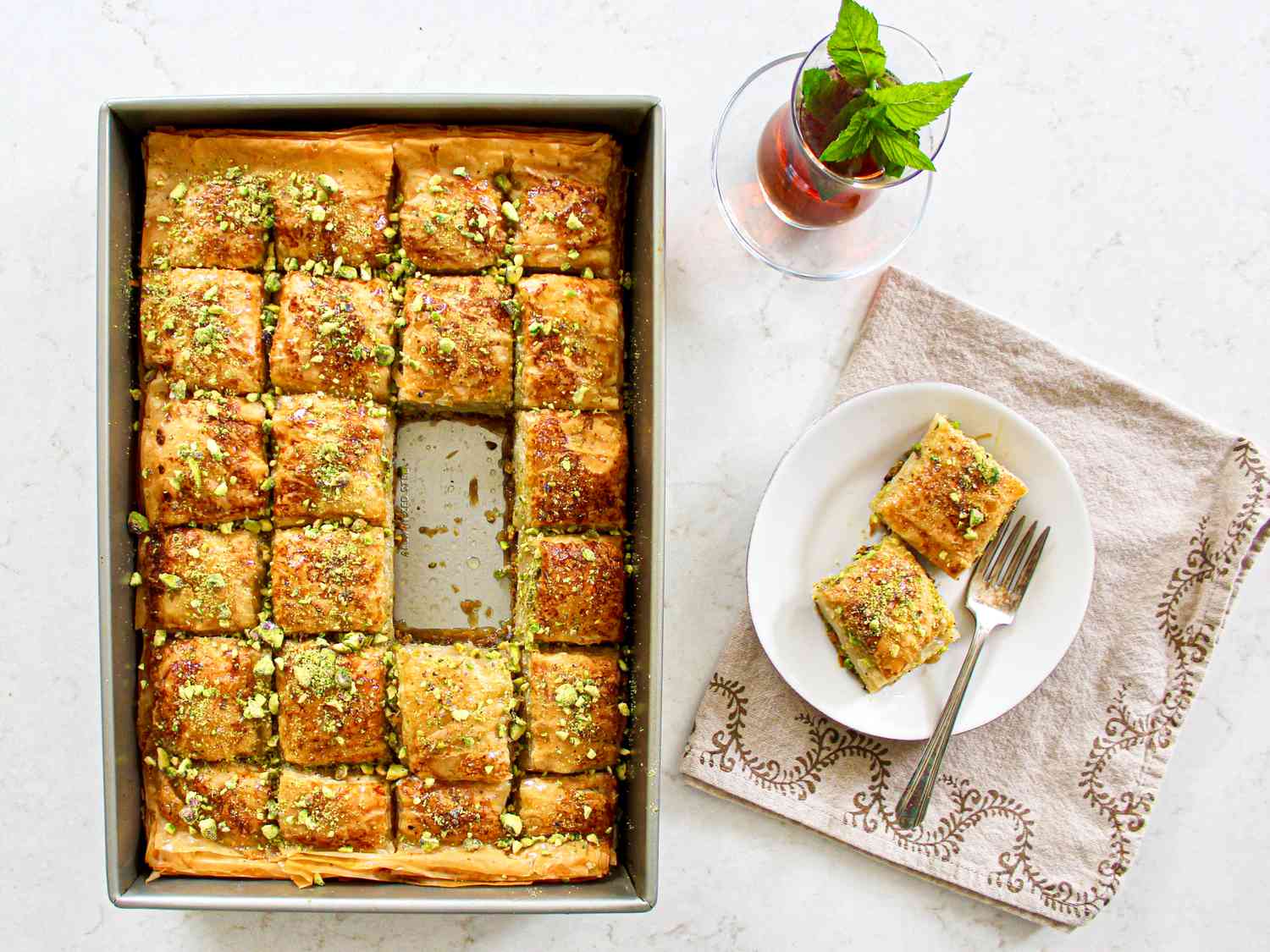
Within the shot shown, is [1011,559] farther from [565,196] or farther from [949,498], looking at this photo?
[565,196]

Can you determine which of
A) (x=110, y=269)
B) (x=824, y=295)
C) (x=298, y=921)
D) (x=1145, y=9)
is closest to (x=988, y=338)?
(x=824, y=295)

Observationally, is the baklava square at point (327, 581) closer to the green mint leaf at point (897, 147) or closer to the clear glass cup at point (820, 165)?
the clear glass cup at point (820, 165)

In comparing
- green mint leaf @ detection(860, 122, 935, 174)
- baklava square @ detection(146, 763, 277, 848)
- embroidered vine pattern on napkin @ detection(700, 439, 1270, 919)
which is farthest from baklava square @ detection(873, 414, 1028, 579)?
baklava square @ detection(146, 763, 277, 848)

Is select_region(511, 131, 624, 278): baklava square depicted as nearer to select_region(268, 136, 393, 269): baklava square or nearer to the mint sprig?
select_region(268, 136, 393, 269): baklava square

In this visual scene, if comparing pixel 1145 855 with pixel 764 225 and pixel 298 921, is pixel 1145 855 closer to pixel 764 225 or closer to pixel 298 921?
pixel 764 225

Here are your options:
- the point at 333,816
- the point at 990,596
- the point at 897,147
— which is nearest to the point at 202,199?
the point at 333,816

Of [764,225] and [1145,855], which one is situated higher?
[764,225]
